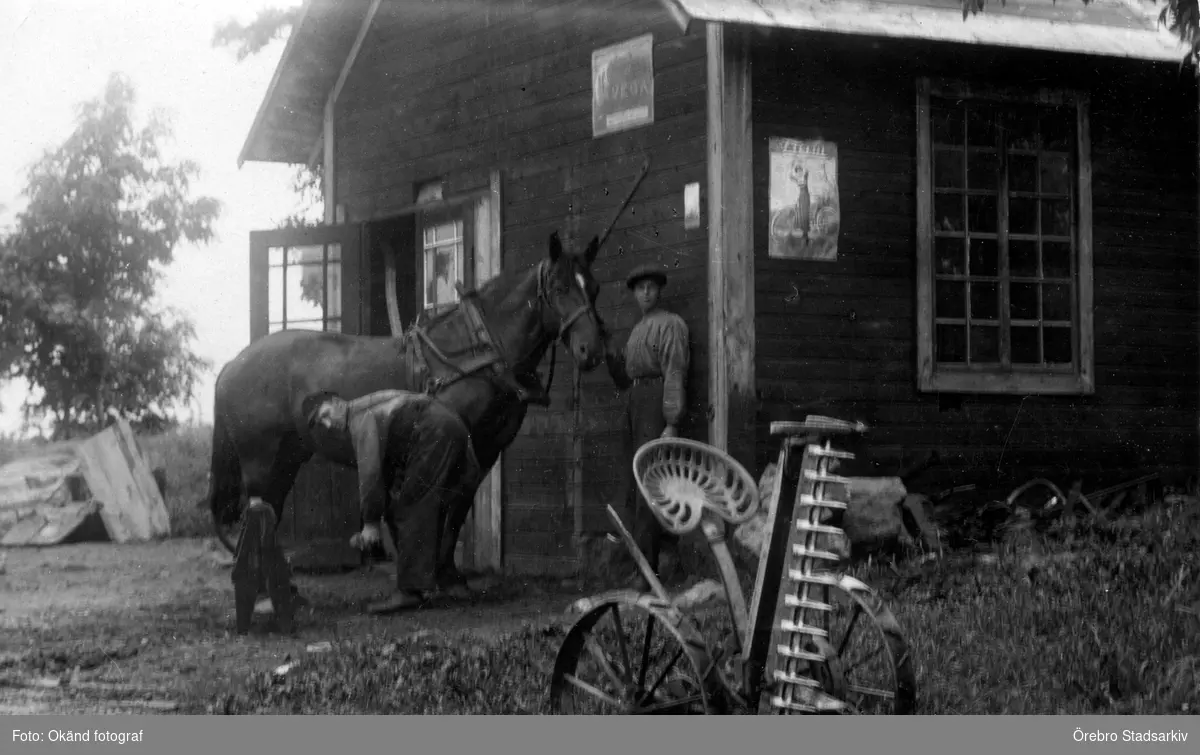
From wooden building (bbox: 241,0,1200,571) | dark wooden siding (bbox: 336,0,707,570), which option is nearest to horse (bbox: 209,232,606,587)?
dark wooden siding (bbox: 336,0,707,570)

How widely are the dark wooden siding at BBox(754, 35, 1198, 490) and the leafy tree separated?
3750 millimetres

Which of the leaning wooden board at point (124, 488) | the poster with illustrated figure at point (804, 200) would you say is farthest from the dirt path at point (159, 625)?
the poster with illustrated figure at point (804, 200)

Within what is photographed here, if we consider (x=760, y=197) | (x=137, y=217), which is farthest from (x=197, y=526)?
(x=760, y=197)

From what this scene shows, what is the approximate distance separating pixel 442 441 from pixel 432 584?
868mm

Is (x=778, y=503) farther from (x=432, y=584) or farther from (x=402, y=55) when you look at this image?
(x=402, y=55)

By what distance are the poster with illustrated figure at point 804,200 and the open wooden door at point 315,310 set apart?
3569 mm

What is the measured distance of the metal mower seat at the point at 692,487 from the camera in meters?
4.92

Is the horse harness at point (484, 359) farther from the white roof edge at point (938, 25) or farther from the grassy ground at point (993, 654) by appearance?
the grassy ground at point (993, 654)

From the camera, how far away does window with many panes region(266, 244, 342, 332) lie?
11.6m

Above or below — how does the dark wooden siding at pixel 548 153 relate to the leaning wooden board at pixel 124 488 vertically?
above

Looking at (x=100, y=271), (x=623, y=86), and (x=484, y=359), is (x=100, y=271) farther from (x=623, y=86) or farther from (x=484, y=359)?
(x=623, y=86)

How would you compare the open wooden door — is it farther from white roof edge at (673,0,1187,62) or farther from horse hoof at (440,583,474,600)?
white roof edge at (673,0,1187,62)

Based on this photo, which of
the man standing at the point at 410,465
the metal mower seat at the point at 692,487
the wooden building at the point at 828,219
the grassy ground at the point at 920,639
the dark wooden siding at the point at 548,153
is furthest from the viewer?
the dark wooden siding at the point at 548,153

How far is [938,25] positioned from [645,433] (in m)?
3.20
